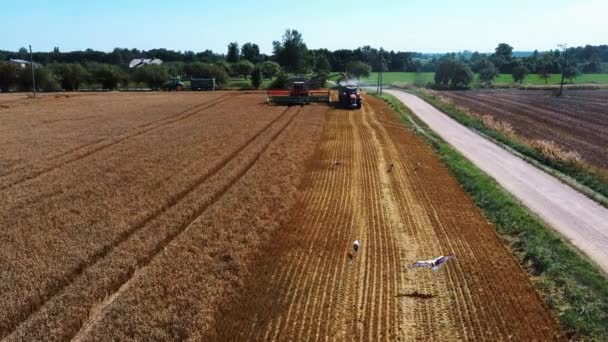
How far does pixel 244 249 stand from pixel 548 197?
12.5 metres

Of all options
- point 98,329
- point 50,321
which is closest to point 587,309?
point 98,329

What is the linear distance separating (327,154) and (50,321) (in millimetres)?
17418

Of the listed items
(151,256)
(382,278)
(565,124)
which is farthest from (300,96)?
(382,278)

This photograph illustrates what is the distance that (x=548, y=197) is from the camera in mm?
18516

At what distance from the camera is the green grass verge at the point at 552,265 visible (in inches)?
375

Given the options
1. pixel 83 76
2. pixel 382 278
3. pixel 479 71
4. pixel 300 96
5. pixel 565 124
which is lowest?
pixel 382 278

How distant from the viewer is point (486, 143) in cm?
3000

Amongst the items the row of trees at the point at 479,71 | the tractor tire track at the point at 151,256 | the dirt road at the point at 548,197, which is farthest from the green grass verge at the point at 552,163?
the row of trees at the point at 479,71

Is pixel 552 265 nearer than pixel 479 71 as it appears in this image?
Yes

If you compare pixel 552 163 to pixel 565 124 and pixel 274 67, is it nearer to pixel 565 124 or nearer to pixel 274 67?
pixel 565 124

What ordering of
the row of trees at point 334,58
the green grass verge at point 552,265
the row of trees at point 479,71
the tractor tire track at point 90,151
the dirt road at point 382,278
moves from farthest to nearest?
1. the row of trees at point 334,58
2. the row of trees at point 479,71
3. the tractor tire track at point 90,151
4. the green grass verge at point 552,265
5. the dirt road at point 382,278

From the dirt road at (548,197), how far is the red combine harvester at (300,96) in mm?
19702

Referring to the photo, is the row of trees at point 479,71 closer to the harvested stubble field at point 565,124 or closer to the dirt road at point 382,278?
the harvested stubble field at point 565,124

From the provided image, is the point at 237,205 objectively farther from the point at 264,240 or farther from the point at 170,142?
the point at 170,142
